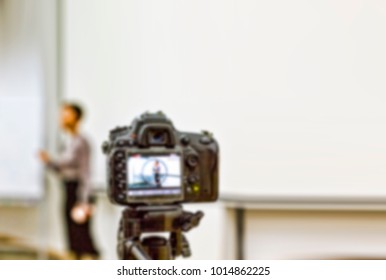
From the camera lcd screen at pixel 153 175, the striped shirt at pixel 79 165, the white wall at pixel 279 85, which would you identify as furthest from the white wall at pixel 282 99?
the striped shirt at pixel 79 165

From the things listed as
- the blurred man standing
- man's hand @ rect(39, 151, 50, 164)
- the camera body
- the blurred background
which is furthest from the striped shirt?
the camera body

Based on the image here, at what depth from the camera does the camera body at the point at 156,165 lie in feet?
4.50

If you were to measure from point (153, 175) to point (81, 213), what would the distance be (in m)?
2.26

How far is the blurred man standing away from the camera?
349 cm

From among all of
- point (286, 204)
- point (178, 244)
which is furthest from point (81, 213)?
point (178, 244)

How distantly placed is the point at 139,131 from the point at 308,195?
1.07 meters

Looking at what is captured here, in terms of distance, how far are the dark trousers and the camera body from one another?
2196mm

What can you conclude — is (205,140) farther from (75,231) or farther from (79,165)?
(75,231)

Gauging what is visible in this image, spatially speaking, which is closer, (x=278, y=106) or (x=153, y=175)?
(x=153, y=175)

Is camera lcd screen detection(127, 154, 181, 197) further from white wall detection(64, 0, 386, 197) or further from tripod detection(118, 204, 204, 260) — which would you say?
white wall detection(64, 0, 386, 197)

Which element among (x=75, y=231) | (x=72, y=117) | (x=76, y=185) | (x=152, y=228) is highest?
(x=72, y=117)

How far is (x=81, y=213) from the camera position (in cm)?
356

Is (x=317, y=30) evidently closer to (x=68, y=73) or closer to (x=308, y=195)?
(x=308, y=195)

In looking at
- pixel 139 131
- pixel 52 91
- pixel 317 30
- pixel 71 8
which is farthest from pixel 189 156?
pixel 52 91
